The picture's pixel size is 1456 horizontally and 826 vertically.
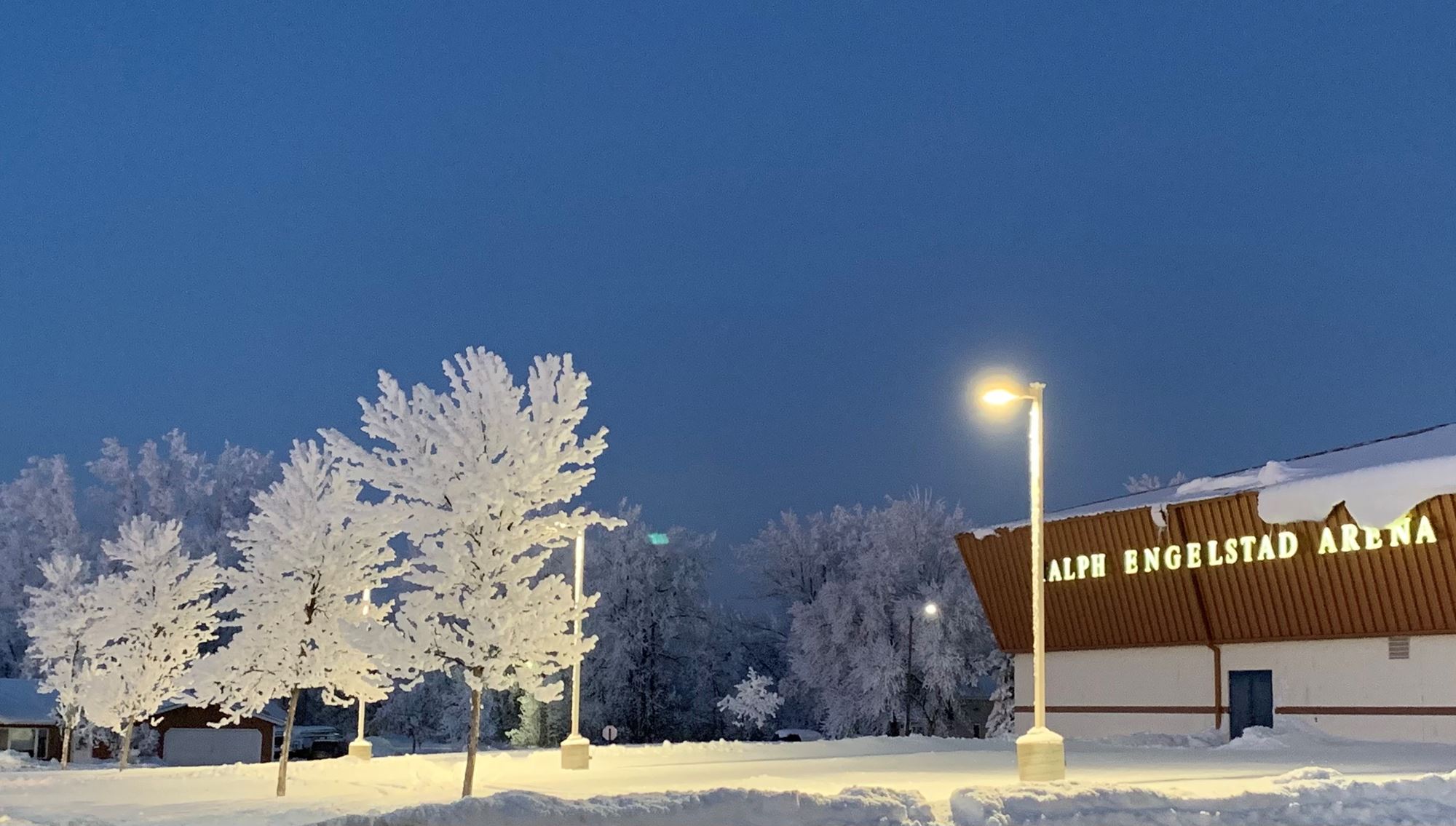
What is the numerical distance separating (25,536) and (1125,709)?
207ft

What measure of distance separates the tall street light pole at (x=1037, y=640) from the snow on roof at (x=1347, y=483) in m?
11.7

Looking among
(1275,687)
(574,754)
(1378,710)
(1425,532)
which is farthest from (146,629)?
(1425,532)

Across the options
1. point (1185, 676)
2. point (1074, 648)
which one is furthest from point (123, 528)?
point (1185, 676)

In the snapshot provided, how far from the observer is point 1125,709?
36.3 meters

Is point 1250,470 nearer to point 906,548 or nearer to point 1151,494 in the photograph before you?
point 1151,494

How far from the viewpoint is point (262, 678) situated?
89.2ft

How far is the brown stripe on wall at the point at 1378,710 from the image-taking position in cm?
2852

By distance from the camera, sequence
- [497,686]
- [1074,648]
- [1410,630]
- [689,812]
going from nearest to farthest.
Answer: [689,812] < [497,686] < [1410,630] < [1074,648]

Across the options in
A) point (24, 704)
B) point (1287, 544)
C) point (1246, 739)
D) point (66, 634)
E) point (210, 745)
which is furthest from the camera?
point (210, 745)

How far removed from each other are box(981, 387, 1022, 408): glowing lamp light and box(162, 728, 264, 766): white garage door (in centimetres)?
5283

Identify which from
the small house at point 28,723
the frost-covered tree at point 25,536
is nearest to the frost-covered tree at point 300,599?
the small house at point 28,723

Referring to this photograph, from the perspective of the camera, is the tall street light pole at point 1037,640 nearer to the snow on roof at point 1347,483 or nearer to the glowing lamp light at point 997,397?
the glowing lamp light at point 997,397

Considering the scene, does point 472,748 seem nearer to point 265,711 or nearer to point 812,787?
point 812,787

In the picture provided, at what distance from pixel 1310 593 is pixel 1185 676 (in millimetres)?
4880
